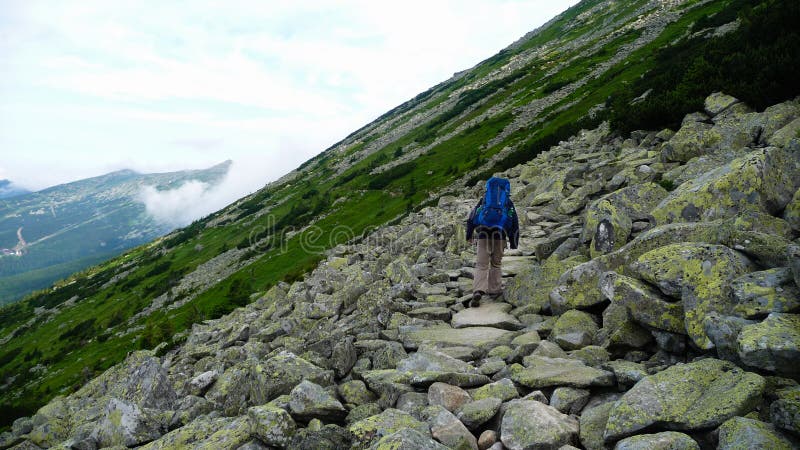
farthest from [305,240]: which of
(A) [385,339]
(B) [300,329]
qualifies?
(A) [385,339]

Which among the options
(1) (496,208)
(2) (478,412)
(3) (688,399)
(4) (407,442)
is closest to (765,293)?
(3) (688,399)

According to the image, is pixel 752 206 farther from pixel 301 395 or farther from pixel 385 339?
pixel 301 395

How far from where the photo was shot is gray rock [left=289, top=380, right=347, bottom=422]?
7.04 meters

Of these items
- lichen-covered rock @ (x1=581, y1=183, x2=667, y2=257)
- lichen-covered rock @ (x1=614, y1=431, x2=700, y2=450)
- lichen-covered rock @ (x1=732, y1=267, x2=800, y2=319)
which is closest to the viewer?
lichen-covered rock @ (x1=614, y1=431, x2=700, y2=450)

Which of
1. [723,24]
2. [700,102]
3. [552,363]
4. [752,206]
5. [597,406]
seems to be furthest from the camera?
[723,24]

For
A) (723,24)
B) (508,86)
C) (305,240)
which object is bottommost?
(305,240)

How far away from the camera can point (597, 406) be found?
5.79 meters

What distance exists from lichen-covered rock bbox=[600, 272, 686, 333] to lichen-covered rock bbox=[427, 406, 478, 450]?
3504 mm

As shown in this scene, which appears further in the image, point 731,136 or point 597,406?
point 731,136

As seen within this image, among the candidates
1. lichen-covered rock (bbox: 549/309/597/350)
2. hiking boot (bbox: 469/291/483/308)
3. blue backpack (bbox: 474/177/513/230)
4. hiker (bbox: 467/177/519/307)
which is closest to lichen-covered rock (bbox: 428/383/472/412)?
lichen-covered rock (bbox: 549/309/597/350)

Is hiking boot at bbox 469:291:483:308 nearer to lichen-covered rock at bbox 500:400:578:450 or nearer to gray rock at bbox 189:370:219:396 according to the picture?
lichen-covered rock at bbox 500:400:578:450

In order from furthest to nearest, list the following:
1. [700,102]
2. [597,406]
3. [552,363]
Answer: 1. [700,102]
2. [552,363]
3. [597,406]

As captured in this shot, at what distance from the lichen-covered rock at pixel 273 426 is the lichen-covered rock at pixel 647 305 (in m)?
5.89

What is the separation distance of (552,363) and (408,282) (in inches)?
318
